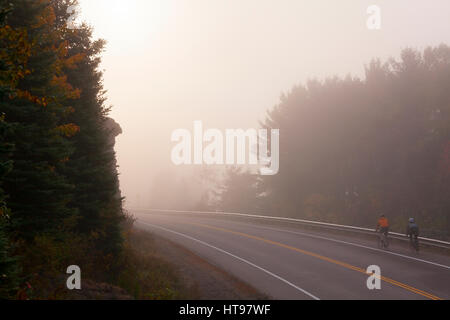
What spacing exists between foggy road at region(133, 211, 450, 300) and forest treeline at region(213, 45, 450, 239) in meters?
13.1

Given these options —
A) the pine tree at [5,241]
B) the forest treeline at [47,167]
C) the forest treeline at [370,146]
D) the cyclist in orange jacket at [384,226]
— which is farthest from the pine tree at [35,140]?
the forest treeline at [370,146]

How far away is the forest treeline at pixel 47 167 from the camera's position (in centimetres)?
888

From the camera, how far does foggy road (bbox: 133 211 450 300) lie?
41.1ft

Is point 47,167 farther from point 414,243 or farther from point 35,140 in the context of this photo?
point 414,243

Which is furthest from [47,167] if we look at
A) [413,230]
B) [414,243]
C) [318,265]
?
[414,243]

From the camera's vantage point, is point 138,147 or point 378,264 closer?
point 378,264

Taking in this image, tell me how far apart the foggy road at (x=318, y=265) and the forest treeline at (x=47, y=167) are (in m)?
6.02

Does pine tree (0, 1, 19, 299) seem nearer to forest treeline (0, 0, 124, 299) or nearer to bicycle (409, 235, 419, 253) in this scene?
forest treeline (0, 0, 124, 299)

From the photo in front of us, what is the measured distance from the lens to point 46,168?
11.5 m

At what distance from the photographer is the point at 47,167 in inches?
456

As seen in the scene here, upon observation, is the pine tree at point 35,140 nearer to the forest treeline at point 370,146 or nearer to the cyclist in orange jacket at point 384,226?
the cyclist in orange jacket at point 384,226

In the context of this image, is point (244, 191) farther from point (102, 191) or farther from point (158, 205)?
point (102, 191)
